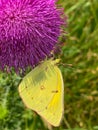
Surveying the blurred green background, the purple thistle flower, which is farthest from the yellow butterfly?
the blurred green background

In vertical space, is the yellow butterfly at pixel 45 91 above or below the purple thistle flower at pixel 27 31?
below

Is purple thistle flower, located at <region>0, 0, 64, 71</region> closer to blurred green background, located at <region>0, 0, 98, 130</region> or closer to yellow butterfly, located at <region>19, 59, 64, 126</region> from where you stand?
yellow butterfly, located at <region>19, 59, 64, 126</region>

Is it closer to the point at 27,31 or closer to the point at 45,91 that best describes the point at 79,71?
the point at 45,91

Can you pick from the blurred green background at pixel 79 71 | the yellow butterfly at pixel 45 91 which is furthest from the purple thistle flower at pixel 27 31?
the blurred green background at pixel 79 71

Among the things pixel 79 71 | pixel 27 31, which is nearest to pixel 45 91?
pixel 27 31

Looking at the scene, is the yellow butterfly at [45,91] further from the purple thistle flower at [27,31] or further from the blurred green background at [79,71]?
the blurred green background at [79,71]
